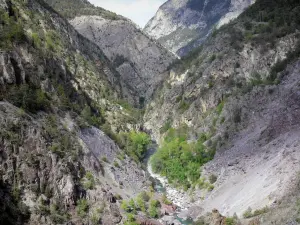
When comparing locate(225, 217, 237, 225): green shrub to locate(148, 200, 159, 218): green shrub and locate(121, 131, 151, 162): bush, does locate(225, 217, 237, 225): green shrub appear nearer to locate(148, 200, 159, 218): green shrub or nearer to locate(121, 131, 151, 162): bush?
locate(148, 200, 159, 218): green shrub

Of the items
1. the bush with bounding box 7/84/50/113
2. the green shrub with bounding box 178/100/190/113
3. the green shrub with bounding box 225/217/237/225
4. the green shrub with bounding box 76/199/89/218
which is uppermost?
the bush with bounding box 7/84/50/113

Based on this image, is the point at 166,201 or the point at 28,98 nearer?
the point at 28,98

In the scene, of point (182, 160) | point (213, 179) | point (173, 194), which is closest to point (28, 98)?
point (173, 194)

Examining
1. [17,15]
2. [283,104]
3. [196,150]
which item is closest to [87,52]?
[17,15]

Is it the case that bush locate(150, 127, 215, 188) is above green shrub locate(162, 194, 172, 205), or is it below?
above

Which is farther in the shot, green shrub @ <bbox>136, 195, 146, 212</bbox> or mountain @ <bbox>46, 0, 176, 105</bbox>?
mountain @ <bbox>46, 0, 176, 105</bbox>

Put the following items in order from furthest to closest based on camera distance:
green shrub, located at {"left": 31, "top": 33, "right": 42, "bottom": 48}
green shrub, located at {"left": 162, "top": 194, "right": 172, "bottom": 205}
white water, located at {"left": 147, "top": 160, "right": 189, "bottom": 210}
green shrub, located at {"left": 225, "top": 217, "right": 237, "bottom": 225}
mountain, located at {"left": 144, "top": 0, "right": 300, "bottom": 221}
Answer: green shrub, located at {"left": 31, "top": 33, "right": 42, "bottom": 48}
white water, located at {"left": 147, "top": 160, "right": 189, "bottom": 210}
green shrub, located at {"left": 162, "top": 194, "right": 172, "bottom": 205}
mountain, located at {"left": 144, "top": 0, "right": 300, "bottom": 221}
green shrub, located at {"left": 225, "top": 217, "right": 237, "bottom": 225}

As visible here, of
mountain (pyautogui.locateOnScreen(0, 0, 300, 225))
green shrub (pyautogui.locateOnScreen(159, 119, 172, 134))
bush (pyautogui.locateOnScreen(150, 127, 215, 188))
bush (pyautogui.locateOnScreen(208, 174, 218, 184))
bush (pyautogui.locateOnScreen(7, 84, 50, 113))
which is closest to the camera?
mountain (pyautogui.locateOnScreen(0, 0, 300, 225))

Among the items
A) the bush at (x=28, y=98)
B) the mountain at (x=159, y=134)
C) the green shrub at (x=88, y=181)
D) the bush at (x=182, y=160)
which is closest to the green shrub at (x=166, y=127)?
the mountain at (x=159, y=134)

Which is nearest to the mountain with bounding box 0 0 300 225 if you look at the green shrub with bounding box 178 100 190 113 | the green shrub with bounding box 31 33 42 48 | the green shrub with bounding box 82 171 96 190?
the green shrub with bounding box 82 171 96 190

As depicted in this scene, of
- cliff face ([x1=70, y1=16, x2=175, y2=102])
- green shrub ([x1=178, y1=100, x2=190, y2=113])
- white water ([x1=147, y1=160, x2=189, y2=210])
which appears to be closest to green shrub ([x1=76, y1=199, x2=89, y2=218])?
white water ([x1=147, y1=160, x2=189, y2=210])

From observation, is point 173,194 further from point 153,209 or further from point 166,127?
point 166,127
